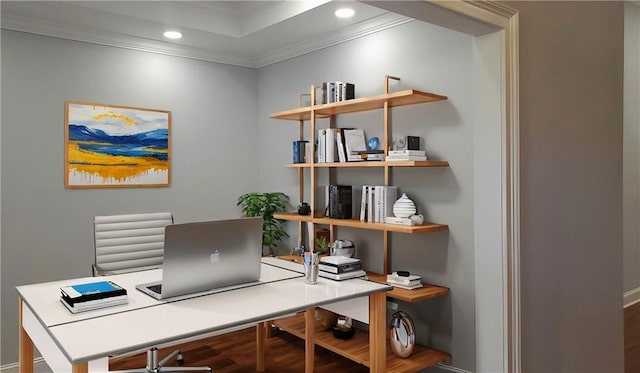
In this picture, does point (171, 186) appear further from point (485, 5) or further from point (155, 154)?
point (485, 5)

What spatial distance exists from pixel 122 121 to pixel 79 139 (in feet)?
1.13

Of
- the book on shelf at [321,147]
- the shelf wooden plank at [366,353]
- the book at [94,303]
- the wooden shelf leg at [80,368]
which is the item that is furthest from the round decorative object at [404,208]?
the wooden shelf leg at [80,368]

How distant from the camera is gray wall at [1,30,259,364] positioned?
314cm

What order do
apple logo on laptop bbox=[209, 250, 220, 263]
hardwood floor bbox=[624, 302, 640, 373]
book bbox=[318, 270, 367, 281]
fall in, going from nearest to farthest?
apple logo on laptop bbox=[209, 250, 220, 263] < book bbox=[318, 270, 367, 281] < hardwood floor bbox=[624, 302, 640, 373]

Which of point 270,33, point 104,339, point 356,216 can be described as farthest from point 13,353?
point 270,33

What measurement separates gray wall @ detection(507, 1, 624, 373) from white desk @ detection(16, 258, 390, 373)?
2.66ft

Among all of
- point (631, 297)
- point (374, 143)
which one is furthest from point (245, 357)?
point (631, 297)

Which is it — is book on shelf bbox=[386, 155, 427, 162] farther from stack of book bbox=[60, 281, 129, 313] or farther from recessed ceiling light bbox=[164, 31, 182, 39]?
recessed ceiling light bbox=[164, 31, 182, 39]

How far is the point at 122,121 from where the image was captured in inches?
142

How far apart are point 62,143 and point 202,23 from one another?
1341mm

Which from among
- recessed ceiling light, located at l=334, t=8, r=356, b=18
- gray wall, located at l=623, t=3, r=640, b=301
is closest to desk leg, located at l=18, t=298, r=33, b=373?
recessed ceiling light, located at l=334, t=8, r=356, b=18

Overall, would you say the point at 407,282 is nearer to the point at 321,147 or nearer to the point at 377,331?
the point at 377,331

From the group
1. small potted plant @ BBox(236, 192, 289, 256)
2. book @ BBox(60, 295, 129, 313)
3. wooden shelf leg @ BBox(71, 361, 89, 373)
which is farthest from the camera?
small potted plant @ BBox(236, 192, 289, 256)

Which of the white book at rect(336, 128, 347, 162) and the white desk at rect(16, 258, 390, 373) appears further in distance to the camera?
the white book at rect(336, 128, 347, 162)
